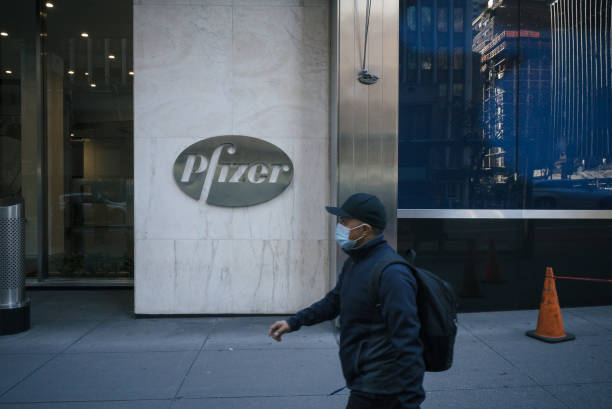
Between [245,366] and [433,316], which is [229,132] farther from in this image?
[433,316]

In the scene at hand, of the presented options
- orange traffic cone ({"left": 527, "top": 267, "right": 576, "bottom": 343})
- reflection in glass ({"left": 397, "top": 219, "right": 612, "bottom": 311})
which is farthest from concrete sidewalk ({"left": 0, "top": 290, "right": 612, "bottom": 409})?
reflection in glass ({"left": 397, "top": 219, "right": 612, "bottom": 311})

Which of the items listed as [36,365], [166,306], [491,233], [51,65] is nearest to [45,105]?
[51,65]

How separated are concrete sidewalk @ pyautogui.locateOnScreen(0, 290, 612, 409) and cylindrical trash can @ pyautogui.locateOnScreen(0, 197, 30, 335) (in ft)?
0.68

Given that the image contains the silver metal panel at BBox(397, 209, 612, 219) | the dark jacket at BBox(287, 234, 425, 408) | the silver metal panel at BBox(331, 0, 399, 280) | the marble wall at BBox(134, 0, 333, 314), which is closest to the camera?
the dark jacket at BBox(287, 234, 425, 408)

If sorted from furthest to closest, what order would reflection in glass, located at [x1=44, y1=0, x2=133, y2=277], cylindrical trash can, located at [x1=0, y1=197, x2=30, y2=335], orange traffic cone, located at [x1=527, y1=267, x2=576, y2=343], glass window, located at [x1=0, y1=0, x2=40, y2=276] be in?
1. glass window, located at [x1=0, y1=0, x2=40, y2=276]
2. reflection in glass, located at [x1=44, y1=0, x2=133, y2=277]
3. cylindrical trash can, located at [x1=0, y1=197, x2=30, y2=335]
4. orange traffic cone, located at [x1=527, y1=267, x2=576, y2=343]

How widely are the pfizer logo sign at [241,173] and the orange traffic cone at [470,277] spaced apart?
2.87m

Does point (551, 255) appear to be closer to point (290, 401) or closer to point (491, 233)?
point (491, 233)

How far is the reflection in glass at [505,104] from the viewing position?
6711mm

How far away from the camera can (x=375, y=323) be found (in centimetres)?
232

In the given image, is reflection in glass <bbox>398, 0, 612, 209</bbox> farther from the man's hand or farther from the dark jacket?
the dark jacket

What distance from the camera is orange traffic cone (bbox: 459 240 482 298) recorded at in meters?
6.77

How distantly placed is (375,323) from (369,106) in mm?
4239

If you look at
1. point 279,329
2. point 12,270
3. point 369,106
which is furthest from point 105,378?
point 369,106

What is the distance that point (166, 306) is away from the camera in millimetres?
6594
